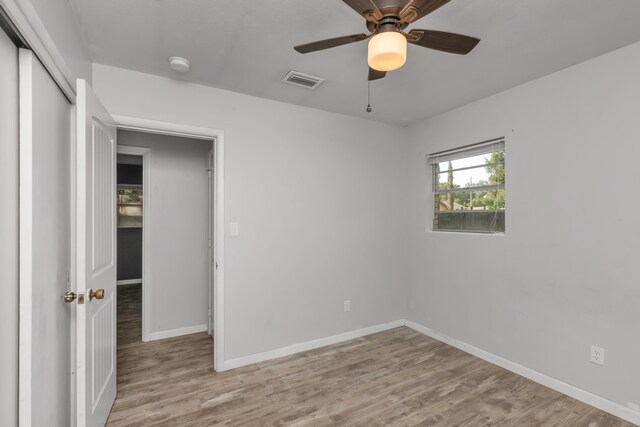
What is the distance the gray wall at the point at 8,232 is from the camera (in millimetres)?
1196

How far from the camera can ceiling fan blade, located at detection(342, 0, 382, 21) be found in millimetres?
1305

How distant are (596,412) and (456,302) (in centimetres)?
127

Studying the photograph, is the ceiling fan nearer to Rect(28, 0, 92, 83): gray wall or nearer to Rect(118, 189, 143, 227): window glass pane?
Rect(28, 0, 92, 83): gray wall

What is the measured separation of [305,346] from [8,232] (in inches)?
100

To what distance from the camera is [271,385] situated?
252cm

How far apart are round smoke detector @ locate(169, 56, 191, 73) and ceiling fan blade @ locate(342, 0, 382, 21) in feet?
4.80

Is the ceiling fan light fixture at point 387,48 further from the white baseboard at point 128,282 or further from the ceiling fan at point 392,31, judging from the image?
the white baseboard at point 128,282

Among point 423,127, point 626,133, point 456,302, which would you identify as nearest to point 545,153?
point 626,133


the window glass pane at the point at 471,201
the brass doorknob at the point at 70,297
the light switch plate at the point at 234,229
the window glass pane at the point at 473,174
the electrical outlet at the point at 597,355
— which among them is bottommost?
the electrical outlet at the point at 597,355

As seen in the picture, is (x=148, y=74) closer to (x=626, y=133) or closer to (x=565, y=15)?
(x=565, y=15)

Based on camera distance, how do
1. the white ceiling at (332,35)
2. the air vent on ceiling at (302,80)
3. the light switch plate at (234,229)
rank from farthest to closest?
the light switch plate at (234,229), the air vent on ceiling at (302,80), the white ceiling at (332,35)

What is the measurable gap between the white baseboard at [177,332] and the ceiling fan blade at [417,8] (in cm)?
360

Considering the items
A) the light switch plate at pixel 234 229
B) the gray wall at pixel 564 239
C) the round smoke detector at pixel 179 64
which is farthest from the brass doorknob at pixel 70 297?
the gray wall at pixel 564 239

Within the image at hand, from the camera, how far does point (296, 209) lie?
319 cm
